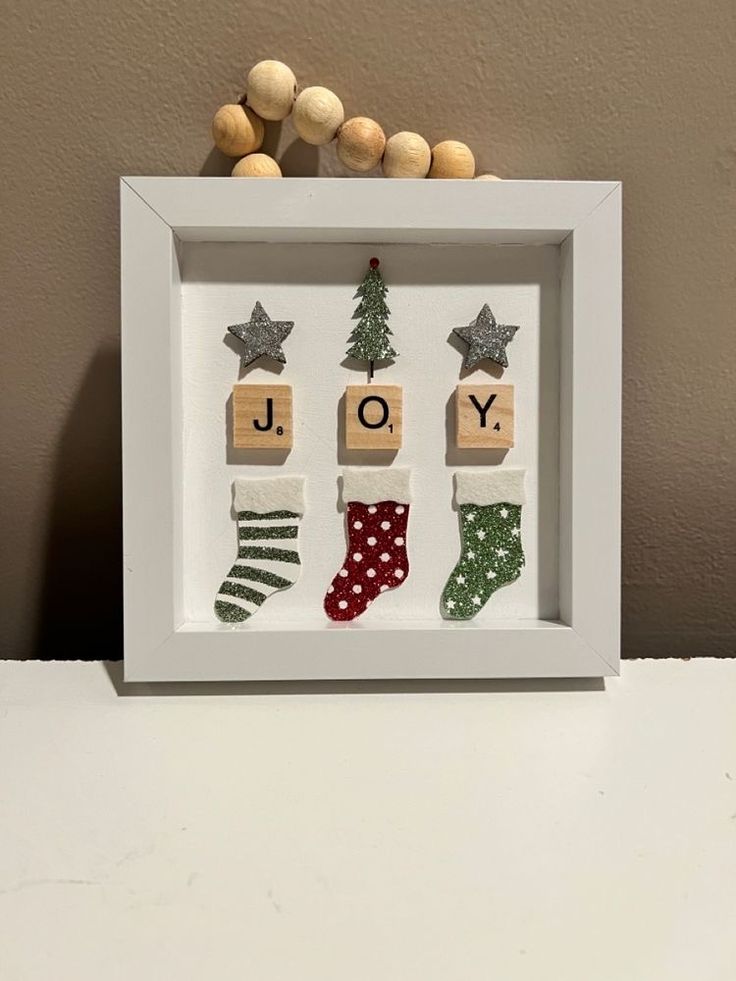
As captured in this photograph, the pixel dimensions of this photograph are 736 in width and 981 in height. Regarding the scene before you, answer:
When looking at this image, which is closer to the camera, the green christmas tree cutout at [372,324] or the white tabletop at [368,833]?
the white tabletop at [368,833]

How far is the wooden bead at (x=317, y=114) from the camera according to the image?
0.56m

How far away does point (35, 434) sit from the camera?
64 centimetres

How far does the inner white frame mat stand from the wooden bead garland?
0.16ft

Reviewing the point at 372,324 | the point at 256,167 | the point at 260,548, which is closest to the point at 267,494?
the point at 260,548

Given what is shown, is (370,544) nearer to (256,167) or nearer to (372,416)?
(372,416)

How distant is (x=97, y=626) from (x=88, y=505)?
0.37 feet

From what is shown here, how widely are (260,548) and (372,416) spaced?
0.14 m

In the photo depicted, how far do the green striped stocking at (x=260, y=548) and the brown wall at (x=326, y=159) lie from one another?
0.52 ft

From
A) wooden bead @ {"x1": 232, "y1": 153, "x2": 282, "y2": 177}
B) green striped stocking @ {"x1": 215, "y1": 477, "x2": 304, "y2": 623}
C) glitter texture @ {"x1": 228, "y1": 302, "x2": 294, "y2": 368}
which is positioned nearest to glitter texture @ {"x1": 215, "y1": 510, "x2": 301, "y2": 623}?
green striped stocking @ {"x1": 215, "y1": 477, "x2": 304, "y2": 623}

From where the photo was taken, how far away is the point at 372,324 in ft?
1.85

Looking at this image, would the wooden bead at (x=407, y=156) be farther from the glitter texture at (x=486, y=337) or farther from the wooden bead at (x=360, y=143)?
the glitter texture at (x=486, y=337)

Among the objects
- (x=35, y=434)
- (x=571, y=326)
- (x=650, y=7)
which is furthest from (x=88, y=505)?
(x=650, y=7)

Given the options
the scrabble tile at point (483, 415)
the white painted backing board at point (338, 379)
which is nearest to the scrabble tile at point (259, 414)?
the white painted backing board at point (338, 379)

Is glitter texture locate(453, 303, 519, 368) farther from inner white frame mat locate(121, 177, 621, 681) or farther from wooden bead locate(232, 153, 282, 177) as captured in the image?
wooden bead locate(232, 153, 282, 177)
